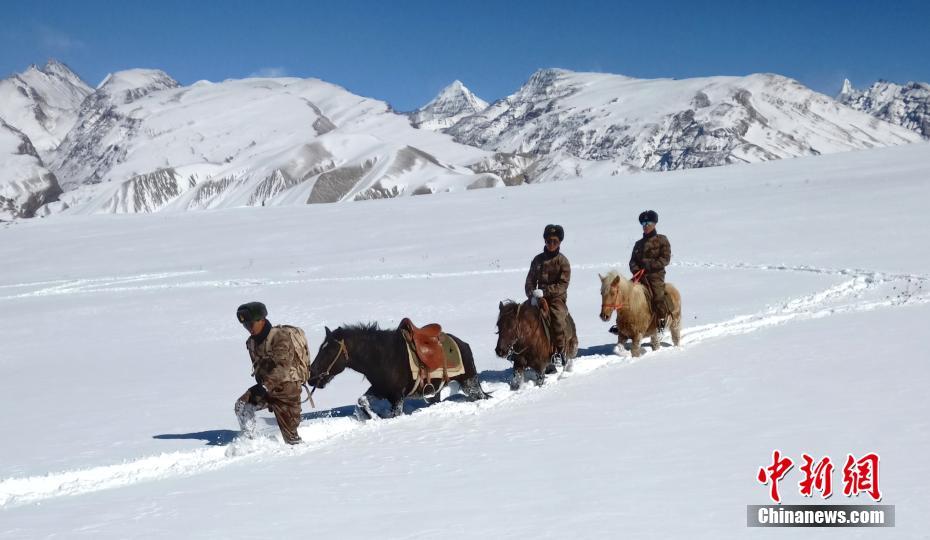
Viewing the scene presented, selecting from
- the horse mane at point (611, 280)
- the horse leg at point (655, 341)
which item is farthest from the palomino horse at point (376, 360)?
the horse leg at point (655, 341)

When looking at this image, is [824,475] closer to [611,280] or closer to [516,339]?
[516,339]

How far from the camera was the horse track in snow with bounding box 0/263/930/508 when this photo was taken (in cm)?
693

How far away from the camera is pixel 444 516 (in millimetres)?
4957

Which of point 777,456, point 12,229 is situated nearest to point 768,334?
point 777,456

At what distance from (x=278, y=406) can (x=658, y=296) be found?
5590 mm

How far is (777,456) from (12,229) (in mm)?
52368

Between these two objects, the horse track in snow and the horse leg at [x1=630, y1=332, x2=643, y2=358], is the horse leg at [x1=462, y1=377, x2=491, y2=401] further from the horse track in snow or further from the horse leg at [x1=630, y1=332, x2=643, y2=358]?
the horse leg at [x1=630, y1=332, x2=643, y2=358]

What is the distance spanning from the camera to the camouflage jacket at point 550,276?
32.9ft

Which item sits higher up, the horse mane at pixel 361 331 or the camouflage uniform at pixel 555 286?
the camouflage uniform at pixel 555 286

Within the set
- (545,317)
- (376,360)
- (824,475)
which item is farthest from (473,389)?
(824,475)

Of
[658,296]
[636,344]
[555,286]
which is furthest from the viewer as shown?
[658,296]

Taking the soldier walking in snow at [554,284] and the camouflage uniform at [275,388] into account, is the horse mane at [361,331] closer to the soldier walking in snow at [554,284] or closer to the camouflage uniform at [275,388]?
the camouflage uniform at [275,388]

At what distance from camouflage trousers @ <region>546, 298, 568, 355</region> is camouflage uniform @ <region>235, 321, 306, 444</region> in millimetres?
3404

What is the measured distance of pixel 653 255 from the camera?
438 inches
